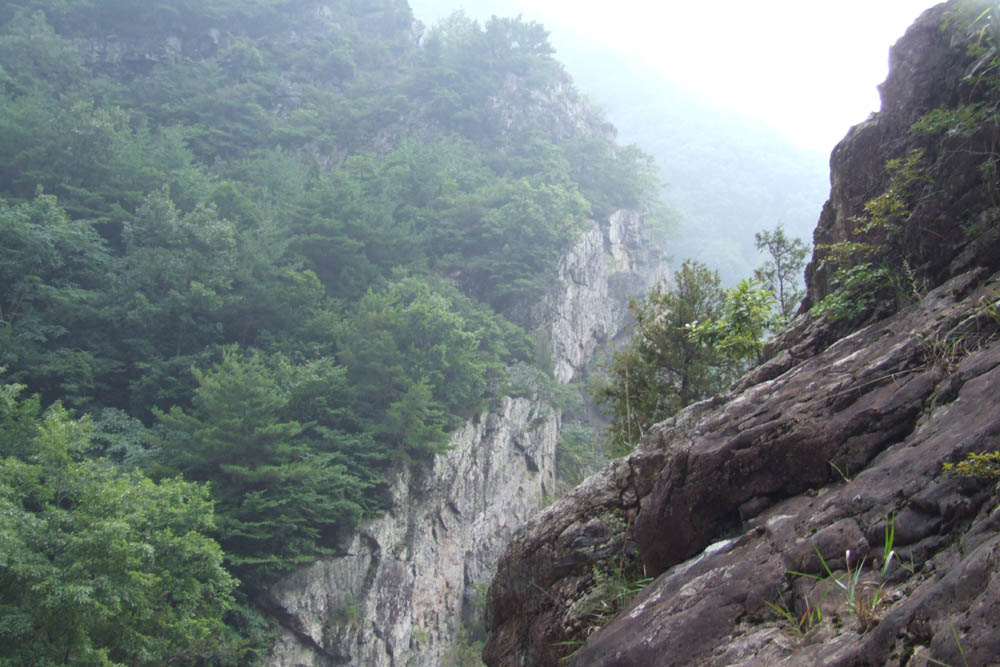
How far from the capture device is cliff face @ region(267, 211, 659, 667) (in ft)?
53.5

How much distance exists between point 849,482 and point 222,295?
21.3 m

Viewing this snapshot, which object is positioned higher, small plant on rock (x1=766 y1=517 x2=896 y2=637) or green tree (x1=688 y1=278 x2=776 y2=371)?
green tree (x1=688 y1=278 x2=776 y2=371)

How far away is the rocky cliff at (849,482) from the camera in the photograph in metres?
2.70

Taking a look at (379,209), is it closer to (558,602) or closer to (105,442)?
(105,442)

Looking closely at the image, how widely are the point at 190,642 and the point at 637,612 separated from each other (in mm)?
10932

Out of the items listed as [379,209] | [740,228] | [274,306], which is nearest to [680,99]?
[740,228]

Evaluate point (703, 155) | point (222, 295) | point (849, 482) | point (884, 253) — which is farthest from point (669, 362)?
point (703, 155)

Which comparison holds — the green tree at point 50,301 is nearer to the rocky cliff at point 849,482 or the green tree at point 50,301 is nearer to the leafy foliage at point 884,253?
the rocky cliff at point 849,482

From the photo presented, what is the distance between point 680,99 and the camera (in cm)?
9325

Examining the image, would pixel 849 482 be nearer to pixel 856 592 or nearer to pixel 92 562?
pixel 856 592

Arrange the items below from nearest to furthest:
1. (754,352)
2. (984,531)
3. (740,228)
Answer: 1. (984,531)
2. (754,352)
3. (740,228)

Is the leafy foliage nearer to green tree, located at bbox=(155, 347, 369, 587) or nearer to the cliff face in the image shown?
the cliff face

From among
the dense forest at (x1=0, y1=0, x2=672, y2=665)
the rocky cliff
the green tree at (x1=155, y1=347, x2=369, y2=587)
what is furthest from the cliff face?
the rocky cliff

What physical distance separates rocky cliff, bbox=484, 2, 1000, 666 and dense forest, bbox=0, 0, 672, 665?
8.39m
